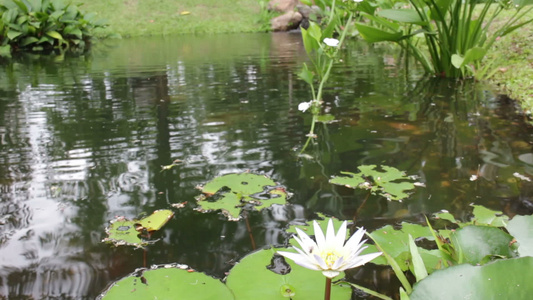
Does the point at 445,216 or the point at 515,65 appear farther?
the point at 515,65

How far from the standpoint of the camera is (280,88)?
3242 millimetres

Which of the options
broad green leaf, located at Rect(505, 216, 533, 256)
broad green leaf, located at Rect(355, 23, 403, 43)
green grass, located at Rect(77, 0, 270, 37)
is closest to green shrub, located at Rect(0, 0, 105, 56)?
green grass, located at Rect(77, 0, 270, 37)

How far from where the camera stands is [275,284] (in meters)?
0.91

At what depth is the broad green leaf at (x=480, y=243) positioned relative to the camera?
0.80 meters

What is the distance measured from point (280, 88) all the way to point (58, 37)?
5.09 metres

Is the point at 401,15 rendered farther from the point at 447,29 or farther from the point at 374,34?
the point at 447,29

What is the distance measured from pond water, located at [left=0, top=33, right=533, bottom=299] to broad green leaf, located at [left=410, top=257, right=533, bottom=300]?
0.54 m

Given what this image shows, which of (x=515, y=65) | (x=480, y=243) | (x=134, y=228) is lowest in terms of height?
(x=134, y=228)

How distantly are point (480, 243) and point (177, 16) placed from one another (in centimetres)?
1195

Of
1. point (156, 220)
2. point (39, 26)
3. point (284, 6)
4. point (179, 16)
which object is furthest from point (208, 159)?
point (284, 6)

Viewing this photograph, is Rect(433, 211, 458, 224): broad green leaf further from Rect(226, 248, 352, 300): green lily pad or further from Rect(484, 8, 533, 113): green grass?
Rect(484, 8, 533, 113): green grass

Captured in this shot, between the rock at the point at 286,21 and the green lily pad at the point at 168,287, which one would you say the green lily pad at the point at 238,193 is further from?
the rock at the point at 286,21

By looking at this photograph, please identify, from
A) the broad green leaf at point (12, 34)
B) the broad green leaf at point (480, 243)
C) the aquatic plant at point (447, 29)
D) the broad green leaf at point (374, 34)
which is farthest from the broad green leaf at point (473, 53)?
the broad green leaf at point (12, 34)

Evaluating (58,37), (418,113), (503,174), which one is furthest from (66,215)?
(58,37)
